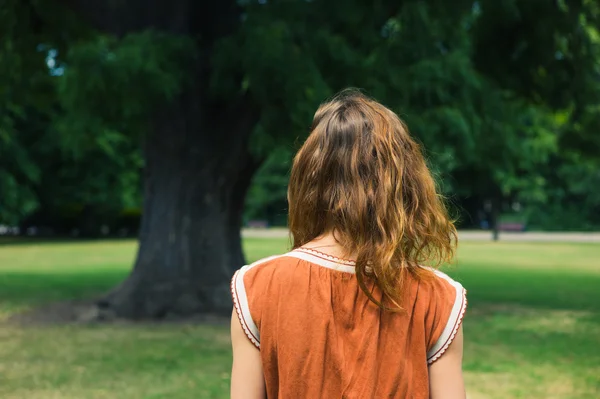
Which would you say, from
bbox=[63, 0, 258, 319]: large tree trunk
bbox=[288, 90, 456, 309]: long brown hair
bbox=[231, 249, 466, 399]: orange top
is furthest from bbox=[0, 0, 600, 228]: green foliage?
bbox=[231, 249, 466, 399]: orange top

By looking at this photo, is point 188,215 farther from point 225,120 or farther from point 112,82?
point 112,82

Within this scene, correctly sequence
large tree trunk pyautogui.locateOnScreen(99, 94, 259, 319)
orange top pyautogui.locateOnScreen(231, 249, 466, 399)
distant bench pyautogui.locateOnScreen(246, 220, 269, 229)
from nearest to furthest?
1. orange top pyautogui.locateOnScreen(231, 249, 466, 399)
2. large tree trunk pyautogui.locateOnScreen(99, 94, 259, 319)
3. distant bench pyautogui.locateOnScreen(246, 220, 269, 229)

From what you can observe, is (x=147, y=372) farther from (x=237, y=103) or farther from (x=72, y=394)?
(x=237, y=103)

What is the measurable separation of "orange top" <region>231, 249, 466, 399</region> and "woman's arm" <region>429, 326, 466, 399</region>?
3 centimetres

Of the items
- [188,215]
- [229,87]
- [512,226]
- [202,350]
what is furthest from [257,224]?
[202,350]

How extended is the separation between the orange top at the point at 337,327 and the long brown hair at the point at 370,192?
5 centimetres

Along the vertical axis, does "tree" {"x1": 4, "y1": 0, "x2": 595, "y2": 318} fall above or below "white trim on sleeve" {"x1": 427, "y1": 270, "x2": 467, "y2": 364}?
above

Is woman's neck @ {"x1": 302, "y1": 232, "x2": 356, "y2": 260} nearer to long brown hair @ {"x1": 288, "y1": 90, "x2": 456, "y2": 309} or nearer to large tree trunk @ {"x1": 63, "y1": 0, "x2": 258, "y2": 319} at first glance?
long brown hair @ {"x1": 288, "y1": 90, "x2": 456, "y2": 309}

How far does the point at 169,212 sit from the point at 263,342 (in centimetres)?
1076

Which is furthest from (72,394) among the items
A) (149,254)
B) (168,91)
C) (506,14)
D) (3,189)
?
(3,189)

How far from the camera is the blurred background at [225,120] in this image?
8906 millimetres

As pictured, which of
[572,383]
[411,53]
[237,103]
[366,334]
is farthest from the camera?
[237,103]

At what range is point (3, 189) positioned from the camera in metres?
34.2

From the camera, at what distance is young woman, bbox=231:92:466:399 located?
6.15 feet
